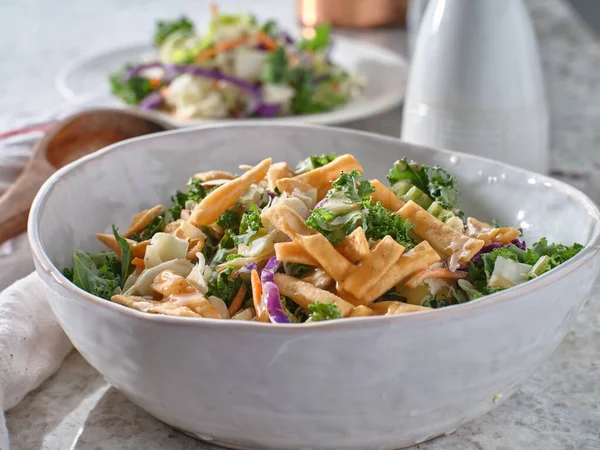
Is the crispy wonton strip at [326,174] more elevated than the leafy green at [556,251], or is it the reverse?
the crispy wonton strip at [326,174]

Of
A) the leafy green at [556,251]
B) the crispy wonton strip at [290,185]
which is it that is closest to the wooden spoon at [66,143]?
the crispy wonton strip at [290,185]

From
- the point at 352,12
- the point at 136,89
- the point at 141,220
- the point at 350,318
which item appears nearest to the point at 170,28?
the point at 136,89

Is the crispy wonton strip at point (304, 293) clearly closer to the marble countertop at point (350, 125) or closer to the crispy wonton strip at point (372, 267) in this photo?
the crispy wonton strip at point (372, 267)

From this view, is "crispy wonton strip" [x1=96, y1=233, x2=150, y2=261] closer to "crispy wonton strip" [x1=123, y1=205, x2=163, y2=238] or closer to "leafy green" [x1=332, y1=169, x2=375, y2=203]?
"crispy wonton strip" [x1=123, y1=205, x2=163, y2=238]

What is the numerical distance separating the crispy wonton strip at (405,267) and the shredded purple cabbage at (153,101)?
4.54ft

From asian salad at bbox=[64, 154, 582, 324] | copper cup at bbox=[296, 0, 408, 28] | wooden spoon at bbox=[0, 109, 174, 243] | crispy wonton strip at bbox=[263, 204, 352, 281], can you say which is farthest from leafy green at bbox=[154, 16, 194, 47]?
crispy wonton strip at bbox=[263, 204, 352, 281]

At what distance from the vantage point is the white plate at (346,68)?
207 centimetres

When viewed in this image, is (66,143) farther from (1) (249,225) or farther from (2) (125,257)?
(1) (249,225)

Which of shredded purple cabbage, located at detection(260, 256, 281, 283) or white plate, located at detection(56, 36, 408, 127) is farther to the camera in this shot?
white plate, located at detection(56, 36, 408, 127)

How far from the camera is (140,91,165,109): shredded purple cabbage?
2182 millimetres

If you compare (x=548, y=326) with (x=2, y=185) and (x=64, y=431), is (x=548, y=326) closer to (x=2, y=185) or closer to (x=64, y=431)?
(x=64, y=431)

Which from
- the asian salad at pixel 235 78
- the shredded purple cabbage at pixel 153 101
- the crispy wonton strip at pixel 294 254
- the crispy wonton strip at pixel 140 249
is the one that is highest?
the crispy wonton strip at pixel 294 254

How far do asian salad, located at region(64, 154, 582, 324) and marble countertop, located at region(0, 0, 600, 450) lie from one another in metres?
0.16

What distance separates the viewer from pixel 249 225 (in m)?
1.03
